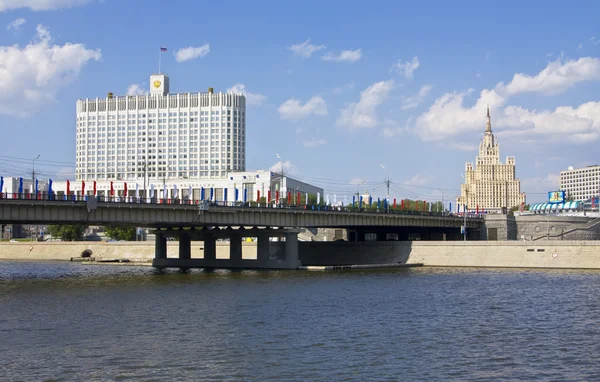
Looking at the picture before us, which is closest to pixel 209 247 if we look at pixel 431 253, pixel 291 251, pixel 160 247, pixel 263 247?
pixel 160 247

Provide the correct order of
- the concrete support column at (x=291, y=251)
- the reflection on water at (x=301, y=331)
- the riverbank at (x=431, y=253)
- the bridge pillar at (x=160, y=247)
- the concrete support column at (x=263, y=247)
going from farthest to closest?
the bridge pillar at (x=160, y=247), the concrete support column at (x=263, y=247), the concrete support column at (x=291, y=251), the riverbank at (x=431, y=253), the reflection on water at (x=301, y=331)

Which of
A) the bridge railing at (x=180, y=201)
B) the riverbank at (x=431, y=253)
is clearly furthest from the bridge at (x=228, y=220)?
the riverbank at (x=431, y=253)

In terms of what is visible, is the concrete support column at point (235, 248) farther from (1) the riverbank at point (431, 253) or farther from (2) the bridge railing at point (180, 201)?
(1) the riverbank at point (431, 253)

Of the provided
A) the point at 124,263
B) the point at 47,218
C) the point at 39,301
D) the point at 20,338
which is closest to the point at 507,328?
the point at 20,338

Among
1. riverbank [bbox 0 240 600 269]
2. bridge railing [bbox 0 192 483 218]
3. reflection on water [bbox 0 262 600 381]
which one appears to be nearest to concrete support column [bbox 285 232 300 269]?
bridge railing [bbox 0 192 483 218]

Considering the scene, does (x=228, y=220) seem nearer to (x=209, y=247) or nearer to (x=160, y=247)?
(x=209, y=247)

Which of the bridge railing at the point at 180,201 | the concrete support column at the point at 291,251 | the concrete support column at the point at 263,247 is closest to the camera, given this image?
the bridge railing at the point at 180,201

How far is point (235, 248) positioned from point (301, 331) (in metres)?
78.6

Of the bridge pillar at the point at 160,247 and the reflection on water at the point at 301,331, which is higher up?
the bridge pillar at the point at 160,247

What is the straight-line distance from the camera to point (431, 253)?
443 feet

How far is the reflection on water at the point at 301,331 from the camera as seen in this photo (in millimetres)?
40656

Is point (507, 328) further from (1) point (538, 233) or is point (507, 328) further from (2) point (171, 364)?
(1) point (538, 233)

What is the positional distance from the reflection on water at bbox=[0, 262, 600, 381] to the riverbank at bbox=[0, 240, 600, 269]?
31.7 metres

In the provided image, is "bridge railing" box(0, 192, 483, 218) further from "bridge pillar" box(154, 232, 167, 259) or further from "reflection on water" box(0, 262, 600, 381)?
"reflection on water" box(0, 262, 600, 381)
